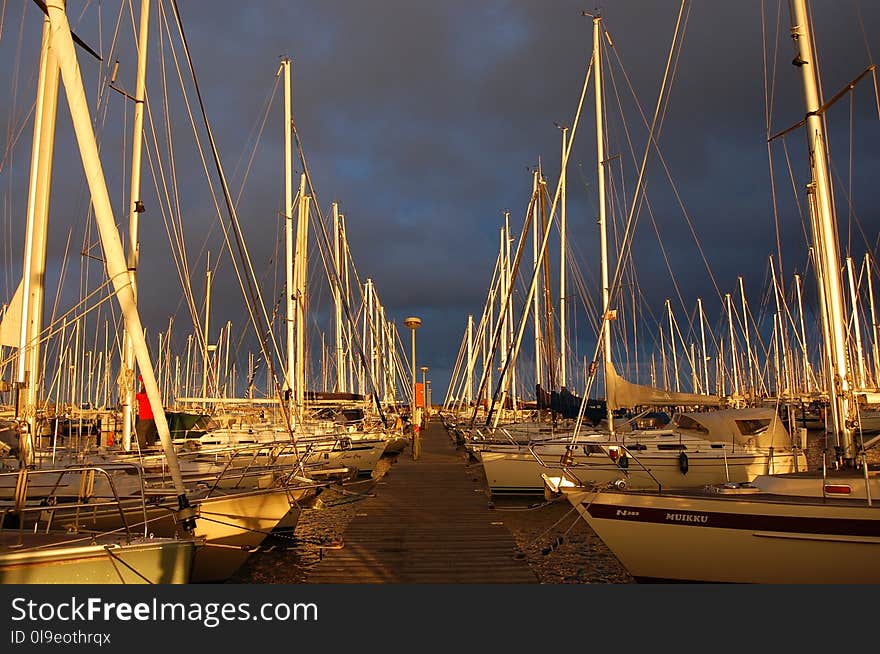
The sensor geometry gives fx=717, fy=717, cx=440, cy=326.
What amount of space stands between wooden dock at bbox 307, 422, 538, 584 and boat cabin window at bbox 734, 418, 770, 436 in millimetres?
7275

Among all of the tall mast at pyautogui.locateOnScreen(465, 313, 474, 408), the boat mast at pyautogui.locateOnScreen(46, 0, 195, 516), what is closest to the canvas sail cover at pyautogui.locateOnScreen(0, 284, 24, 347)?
the boat mast at pyautogui.locateOnScreen(46, 0, 195, 516)

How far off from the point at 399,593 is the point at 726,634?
10.1ft

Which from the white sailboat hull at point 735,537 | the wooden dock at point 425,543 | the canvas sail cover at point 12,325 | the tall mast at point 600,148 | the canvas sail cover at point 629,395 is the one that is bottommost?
the wooden dock at point 425,543

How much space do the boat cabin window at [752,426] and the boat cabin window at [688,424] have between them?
0.91m

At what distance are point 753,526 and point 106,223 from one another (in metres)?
9.18

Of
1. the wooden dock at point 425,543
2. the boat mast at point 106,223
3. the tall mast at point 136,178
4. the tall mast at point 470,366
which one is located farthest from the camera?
the tall mast at point 470,366

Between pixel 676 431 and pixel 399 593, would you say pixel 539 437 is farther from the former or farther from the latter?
pixel 399 593

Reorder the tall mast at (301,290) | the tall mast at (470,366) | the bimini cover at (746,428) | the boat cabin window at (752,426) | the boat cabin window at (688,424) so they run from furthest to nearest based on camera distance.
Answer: the tall mast at (470,366) < the tall mast at (301,290) < the boat cabin window at (688,424) < the boat cabin window at (752,426) < the bimini cover at (746,428)

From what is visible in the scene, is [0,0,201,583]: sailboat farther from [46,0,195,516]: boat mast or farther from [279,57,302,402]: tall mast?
[279,57,302,402]: tall mast

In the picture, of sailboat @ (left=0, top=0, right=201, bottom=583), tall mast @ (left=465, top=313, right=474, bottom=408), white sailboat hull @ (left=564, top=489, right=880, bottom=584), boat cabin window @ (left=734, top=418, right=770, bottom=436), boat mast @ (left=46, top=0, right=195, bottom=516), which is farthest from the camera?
tall mast @ (left=465, top=313, right=474, bottom=408)

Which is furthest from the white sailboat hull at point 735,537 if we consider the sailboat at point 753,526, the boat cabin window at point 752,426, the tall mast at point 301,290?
the tall mast at point 301,290

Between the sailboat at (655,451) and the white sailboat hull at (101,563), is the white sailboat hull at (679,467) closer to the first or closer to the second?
the sailboat at (655,451)

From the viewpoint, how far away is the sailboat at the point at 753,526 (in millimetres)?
9133

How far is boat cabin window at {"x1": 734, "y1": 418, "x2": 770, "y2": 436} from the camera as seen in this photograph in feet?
63.7
